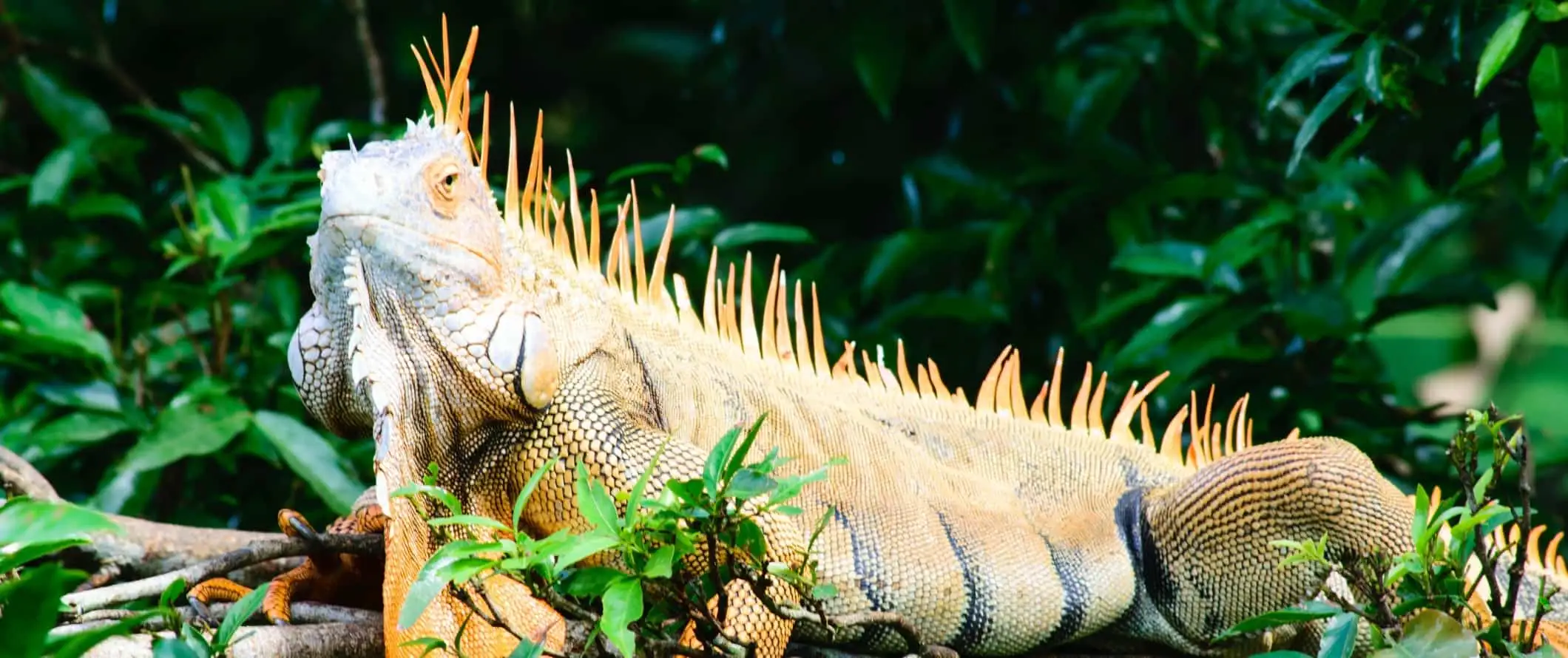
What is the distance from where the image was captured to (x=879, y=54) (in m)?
6.21

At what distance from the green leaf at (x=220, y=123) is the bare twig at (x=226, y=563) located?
2480 millimetres

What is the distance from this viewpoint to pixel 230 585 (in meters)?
3.69

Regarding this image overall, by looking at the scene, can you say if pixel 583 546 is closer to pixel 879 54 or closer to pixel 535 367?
pixel 535 367

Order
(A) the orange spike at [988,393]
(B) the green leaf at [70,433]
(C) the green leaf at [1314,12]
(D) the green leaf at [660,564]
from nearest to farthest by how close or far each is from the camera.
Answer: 1. (D) the green leaf at [660,564]
2. (A) the orange spike at [988,393]
3. (B) the green leaf at [70,433]
4. (C) the green leaf at [1314,12]

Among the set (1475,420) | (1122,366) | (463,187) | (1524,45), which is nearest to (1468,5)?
(1524,45)

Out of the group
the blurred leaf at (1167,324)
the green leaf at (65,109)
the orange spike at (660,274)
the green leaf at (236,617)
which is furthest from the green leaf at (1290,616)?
the green leaf at (65,109)

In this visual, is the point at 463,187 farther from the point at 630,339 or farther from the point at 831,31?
the point at 831,31

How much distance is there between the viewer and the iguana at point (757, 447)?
11.0 feet

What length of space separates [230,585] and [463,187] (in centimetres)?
108

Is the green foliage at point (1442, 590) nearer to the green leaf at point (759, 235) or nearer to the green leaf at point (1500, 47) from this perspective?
the green leaf at point (1500, 47)

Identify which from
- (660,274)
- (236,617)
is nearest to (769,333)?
(660,274)

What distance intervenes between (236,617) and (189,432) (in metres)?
1.83

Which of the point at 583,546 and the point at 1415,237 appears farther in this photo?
the point at 1415,237

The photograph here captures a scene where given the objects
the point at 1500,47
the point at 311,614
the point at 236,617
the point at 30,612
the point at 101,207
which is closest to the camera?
the point at 30,612
